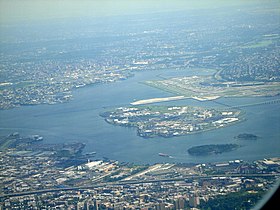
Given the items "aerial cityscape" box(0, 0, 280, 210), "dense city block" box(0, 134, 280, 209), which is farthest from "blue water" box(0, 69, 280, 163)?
"dense city block" box(0, 134, 280, 209)

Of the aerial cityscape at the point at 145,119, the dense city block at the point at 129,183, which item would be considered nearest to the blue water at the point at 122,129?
the aerial cityscape at the point at 145,119

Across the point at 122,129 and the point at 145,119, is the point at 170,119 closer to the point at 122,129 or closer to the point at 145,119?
the point at 145,119

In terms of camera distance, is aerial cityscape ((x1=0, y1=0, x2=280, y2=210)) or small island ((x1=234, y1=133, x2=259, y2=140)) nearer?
aerial cityscape ((x1=0, y1=0, x2=280, y2=210))

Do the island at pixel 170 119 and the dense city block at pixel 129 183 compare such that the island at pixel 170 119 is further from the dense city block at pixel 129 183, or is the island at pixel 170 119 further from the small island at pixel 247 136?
the dense city block at pixel 129 183

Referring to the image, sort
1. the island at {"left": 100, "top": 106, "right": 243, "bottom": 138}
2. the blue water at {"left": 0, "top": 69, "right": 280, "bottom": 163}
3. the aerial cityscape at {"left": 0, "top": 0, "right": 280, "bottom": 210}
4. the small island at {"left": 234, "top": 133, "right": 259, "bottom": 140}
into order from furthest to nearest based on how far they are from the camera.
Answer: the island at {"left": 100, "top": 106, "right": 243, "bottom": 138} < the small island at {"left": 234, "top": 133, "right": 259, "bottom": 140} < the blue water at {"left": 0, "top": 69, "right": 280, "bottom": 163} < the aerial cityscape at {"left": 0, "top": 0, "right": 280, "bottom": 210}

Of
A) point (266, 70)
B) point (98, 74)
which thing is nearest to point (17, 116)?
point (98, 74)

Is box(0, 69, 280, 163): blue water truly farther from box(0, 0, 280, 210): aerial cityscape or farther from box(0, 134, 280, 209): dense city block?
box(0, 134, 280, 209): dense city block

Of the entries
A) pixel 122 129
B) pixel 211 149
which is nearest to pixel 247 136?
pixel 211 149
